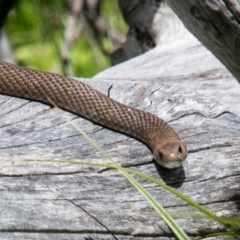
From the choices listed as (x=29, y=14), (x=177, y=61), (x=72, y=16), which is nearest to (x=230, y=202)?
(x=177, y=61)

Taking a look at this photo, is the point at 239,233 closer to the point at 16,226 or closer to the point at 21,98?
the point at 16,226

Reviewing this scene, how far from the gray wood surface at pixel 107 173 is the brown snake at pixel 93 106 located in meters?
0.07

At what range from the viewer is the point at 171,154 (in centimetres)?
370

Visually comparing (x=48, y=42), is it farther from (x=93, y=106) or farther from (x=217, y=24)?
(x=217, y=24)

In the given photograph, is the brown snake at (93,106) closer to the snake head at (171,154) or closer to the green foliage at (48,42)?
the snake head at (171,154)

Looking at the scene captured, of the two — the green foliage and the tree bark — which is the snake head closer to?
the tree bark

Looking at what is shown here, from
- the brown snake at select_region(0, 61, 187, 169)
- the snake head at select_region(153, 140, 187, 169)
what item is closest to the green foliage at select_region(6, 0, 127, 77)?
the brown snake at select_region(0, 61, 187, 169)

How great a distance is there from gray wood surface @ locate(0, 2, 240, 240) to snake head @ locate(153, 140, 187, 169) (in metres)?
0.05

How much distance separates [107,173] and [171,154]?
0.35m

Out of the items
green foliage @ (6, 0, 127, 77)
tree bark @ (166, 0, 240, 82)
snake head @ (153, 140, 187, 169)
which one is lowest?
green foliage @ (6, 0, 127, 77)

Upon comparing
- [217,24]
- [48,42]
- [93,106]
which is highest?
[217,24]

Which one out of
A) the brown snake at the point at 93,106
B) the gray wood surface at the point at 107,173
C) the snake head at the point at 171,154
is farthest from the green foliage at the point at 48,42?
the snake head at the point at 171,154

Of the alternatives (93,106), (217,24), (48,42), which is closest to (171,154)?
(217,24)

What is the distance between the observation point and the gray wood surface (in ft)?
11.4
